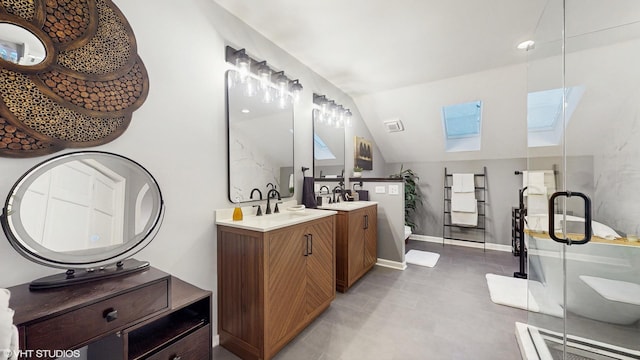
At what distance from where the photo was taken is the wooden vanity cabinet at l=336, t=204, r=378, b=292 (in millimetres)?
2660

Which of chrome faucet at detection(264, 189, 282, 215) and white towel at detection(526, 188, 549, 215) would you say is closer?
white towel at detection(526, 188, 549, 215)

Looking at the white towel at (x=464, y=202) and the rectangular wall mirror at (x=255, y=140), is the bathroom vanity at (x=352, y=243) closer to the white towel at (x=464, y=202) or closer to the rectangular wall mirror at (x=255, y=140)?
the rectangular wall mirror at (x=255, y=140)

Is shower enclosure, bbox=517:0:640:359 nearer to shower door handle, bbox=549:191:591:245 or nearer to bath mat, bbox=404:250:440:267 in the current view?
shower door handle, bbox=549:191:591:245

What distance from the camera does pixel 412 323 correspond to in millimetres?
2084

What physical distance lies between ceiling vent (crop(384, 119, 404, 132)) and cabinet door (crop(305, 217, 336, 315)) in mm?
2771

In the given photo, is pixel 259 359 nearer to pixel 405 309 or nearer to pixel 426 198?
pixel 405 309

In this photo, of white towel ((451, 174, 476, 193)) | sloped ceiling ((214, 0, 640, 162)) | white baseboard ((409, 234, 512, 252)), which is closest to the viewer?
sloped ceiling ((214, 0, 640, 162))

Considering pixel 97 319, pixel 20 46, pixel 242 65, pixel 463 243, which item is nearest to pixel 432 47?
pixel 242 65

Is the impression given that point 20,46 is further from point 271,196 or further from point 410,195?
point 410,195

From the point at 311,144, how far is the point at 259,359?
2.19 m

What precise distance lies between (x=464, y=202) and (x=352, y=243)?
2.84 metres

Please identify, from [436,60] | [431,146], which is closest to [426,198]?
[431,146]

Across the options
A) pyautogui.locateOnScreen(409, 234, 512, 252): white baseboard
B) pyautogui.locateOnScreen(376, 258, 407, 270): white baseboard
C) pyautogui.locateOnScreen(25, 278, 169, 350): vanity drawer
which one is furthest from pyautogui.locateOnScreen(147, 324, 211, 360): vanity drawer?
pyautogui.locateOnScreen(409, 234, 512, 252): white baseboard

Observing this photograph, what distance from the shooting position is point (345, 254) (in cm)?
267
